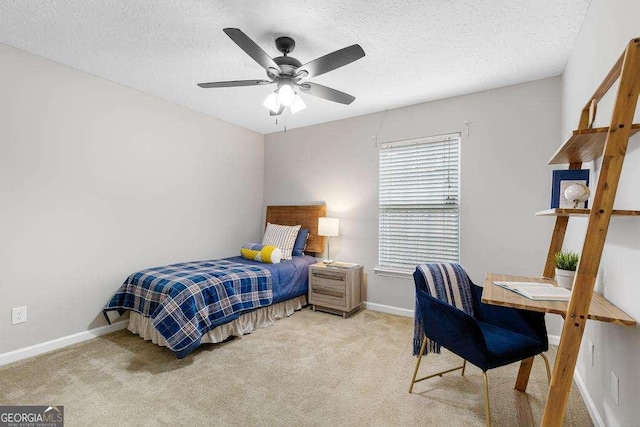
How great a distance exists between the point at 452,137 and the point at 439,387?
2.55 meters

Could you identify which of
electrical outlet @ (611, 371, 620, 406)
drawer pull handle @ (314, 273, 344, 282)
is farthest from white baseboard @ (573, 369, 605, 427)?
drawer pull handle @ (314, 273, 344, 282)

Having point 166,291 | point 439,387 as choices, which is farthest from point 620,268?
point 166,291

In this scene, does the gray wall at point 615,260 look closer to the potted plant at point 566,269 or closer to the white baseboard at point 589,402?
the white baseboard at point 589,402

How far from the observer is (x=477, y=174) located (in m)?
3.35

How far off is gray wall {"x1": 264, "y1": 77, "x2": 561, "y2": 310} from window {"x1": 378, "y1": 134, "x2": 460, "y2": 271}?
Result: 0.33ft

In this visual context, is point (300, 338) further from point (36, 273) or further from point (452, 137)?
point (452, 137)

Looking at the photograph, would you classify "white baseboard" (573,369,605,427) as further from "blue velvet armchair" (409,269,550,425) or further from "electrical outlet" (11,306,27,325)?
"electrical outlet" (11,306,27,325)

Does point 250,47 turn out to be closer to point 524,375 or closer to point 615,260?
point 615,260

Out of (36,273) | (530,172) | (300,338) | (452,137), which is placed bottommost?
(300,338)

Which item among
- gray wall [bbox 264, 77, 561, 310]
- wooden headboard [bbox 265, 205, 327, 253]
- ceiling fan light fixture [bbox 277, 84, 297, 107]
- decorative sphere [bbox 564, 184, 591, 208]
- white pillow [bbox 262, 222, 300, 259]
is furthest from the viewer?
wooden headboard [bbox 265, 205, 327, 253]

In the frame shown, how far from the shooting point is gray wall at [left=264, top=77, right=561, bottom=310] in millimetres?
3041

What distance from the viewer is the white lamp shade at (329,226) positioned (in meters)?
4.01

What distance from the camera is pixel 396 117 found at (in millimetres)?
3883

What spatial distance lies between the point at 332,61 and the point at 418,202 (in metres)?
2.17
